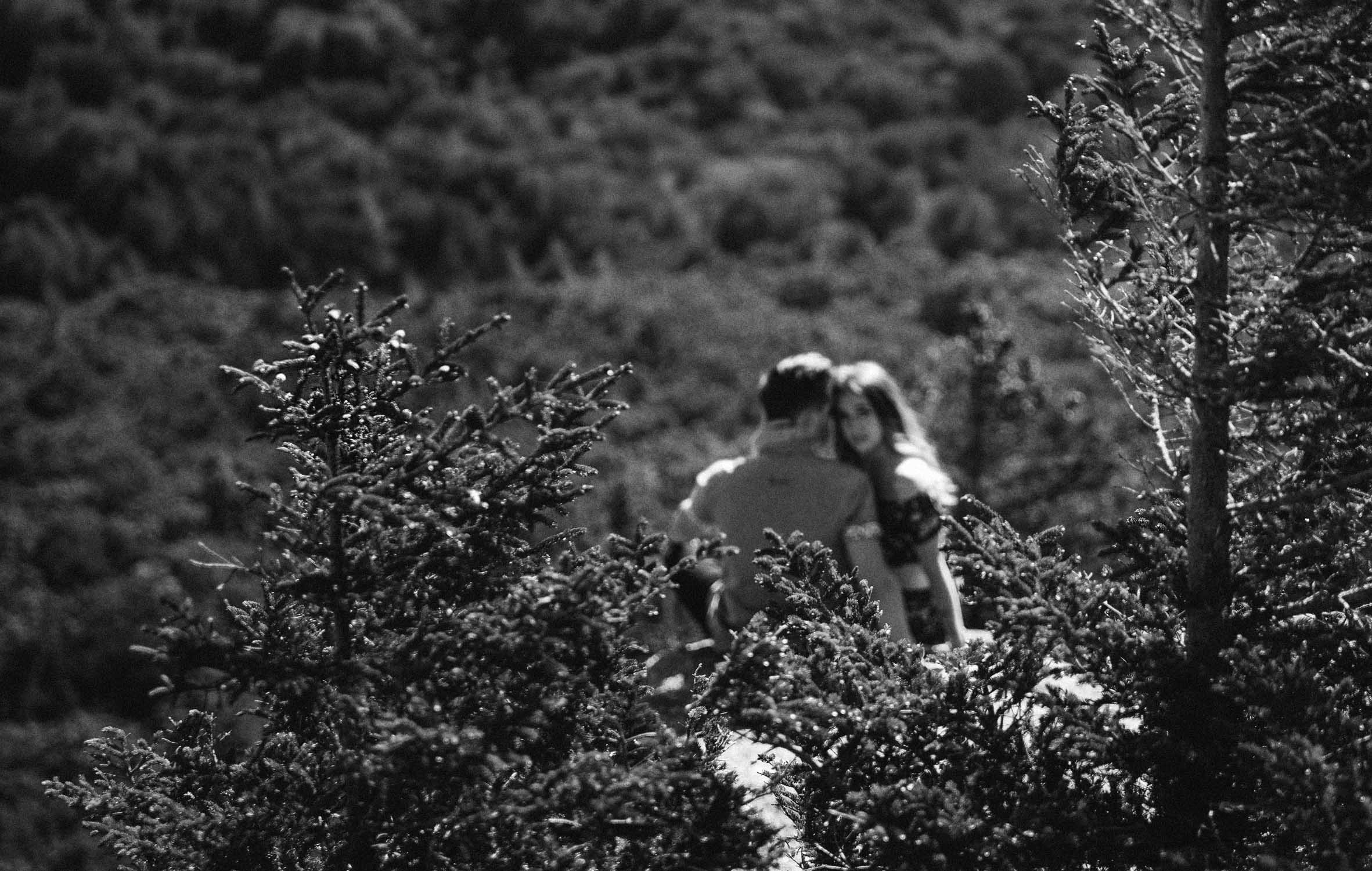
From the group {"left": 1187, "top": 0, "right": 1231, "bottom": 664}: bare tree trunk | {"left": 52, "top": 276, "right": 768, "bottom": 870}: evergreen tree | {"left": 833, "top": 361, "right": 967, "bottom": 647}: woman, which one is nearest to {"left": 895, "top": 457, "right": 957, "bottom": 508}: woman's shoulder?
{"left": 833, "top": 361, "right": 967, "bottom": 647}: woman

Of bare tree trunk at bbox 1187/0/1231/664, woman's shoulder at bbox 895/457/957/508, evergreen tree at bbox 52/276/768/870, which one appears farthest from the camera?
woman's shoulder at bbox 895/457/957/508

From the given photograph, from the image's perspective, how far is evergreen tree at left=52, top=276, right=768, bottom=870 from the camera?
325cm

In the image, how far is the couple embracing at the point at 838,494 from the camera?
16.0 ft

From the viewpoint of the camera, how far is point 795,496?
4.90m

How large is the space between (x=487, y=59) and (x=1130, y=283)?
81.3m

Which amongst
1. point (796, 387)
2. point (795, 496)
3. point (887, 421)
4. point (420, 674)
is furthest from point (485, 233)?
point (420, 674)

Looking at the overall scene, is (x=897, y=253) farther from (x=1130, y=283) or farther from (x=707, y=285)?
(x=1130, y=283)

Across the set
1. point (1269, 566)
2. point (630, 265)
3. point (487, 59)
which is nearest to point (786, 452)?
point (1269, 566)

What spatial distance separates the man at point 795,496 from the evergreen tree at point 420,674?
124 cm

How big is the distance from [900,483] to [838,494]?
330mm

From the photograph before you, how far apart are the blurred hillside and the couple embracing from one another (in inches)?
287

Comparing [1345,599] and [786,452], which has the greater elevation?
[786,452]

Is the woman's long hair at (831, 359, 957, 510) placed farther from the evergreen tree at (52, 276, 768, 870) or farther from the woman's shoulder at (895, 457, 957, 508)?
the evergreen tree at (52, 276, 768, 870)

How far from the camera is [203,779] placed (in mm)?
3596
